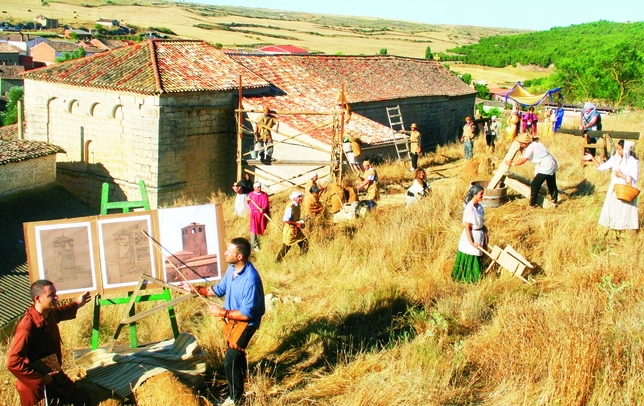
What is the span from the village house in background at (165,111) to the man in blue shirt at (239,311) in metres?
10.8

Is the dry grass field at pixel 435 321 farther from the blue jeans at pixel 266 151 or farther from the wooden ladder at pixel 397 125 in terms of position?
the wooden ladder at pixel 397 125

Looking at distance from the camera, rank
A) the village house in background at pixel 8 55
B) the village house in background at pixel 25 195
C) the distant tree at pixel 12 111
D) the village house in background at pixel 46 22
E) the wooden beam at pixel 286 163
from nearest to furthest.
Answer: the wooden beam at pixel 286 163 → the village house in background at pixel 25 195 → the distant tree at pixel 12 111 → the village house in background at pixel 8 55 → the village house in background at pixel 46 22

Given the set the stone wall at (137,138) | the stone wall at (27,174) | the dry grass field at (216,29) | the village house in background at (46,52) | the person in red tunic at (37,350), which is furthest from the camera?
the dry grass field at (216,29)

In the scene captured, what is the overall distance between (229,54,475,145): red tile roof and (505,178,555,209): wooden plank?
5762 mm

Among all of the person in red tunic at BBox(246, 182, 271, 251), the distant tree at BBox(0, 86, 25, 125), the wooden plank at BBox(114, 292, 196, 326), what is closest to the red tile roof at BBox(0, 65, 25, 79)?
the distant tree at BBox(0, 86, 25, 125)

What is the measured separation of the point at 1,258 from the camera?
1872cm

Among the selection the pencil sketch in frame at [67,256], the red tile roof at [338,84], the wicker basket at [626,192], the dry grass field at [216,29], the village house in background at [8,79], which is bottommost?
the village house in background at [8,79]

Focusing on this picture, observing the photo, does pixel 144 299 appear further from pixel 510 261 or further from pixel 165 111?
pixel 165 111

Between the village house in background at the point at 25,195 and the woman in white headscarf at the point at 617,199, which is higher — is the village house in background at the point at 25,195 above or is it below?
below

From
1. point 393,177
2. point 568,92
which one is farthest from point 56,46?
point 393,177

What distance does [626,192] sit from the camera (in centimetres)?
823

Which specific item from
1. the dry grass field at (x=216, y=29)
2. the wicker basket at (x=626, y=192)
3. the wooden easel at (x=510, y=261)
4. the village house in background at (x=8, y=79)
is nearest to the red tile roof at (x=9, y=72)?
the village house in background at (x=8, y=79)

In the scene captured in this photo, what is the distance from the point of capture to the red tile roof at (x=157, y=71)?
58.2ft

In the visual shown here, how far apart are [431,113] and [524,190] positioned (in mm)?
15929
